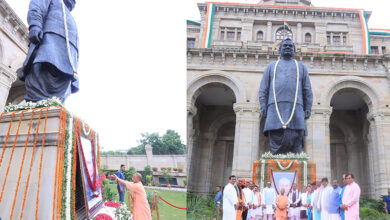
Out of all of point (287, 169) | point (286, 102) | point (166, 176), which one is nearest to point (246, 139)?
point (166, 176)

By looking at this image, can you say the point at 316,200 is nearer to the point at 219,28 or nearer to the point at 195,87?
the point at 195,87

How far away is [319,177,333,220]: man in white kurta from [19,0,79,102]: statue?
20.9 feet

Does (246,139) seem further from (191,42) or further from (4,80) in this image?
(4,80)

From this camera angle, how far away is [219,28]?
24.1 m

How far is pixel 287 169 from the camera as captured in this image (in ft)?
30.3

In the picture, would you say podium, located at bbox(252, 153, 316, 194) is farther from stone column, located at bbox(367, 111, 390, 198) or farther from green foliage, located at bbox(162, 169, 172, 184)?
green foliage, located at bbox(162, 169, 172, 184)

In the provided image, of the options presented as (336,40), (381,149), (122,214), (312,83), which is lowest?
(122,214)

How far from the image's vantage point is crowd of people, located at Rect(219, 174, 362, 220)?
6.84 m

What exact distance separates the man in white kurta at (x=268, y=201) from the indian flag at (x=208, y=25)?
1526cm

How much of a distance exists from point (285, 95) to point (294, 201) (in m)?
3.43

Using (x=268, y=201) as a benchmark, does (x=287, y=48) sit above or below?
above

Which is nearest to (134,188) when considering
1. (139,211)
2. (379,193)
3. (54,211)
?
(139,211)

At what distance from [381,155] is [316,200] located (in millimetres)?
11688

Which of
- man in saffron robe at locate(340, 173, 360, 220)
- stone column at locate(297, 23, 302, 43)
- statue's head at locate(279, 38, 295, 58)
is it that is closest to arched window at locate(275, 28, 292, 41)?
stone column at locate(297, 23, 302, 43)
